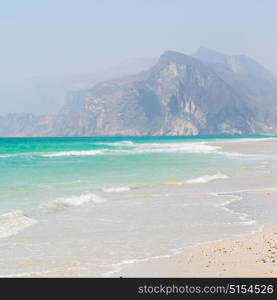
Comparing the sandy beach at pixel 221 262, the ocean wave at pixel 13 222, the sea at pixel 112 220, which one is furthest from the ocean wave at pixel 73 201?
the sandy beach at pixel 221 262

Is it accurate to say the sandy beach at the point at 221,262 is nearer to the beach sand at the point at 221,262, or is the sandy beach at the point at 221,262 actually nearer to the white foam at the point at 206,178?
the beach sand at the point at 221,262

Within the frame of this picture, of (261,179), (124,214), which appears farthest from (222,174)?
(124,214)

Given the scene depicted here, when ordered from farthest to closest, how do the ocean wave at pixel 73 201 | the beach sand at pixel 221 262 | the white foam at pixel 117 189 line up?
the white foam at pixel 117 189 < the ocean wave at pixel 73 201 < the beach sand at pixel 221 262

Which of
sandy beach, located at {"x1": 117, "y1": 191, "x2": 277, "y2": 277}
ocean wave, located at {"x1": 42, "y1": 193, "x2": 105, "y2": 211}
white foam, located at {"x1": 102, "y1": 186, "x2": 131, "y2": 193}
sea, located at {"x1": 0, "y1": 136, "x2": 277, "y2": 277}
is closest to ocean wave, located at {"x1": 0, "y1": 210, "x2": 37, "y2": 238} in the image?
sea, located at {"x1": 0, "y1": 136, "x2": 277, "y2": 277}

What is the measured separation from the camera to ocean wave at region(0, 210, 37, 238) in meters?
11.9

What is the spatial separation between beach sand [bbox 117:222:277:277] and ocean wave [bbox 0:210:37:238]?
417 cm

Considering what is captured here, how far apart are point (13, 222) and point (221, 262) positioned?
600 cm

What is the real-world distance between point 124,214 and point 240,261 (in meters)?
5.92

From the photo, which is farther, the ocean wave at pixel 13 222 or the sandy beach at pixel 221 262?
the ocean wave at pixel 13 222

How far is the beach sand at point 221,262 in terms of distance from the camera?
7.97 meters

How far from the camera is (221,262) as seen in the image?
8711 millimetres

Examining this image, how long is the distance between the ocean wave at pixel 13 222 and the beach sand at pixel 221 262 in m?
4.17

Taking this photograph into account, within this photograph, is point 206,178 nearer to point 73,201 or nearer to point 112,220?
point 73,201

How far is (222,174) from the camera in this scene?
26.8 metres
